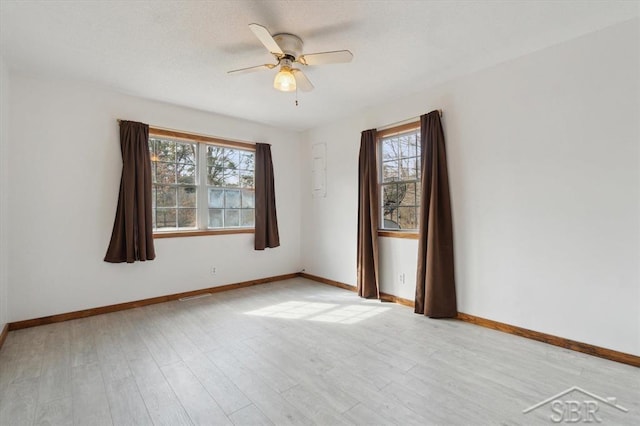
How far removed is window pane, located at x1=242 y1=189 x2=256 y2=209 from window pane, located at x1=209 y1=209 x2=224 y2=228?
1.40 ft

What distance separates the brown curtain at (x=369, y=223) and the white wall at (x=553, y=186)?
799 mm

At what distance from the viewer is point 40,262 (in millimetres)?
3277

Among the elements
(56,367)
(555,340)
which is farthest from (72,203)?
(555,340)

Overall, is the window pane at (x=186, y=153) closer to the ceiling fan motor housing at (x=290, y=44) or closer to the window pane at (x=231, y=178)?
the window pane at (x=231, y=178)

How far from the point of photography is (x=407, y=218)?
4.02 meters

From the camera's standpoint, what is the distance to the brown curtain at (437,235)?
3.41 meters

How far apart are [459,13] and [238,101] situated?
280 centimetres

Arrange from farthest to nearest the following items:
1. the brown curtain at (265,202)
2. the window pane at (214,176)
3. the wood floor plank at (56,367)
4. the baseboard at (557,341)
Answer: the brown curtain at (265,202) < the window pane at (214,176) < the baseboard at (557,341) < the wood floor plank at (56,367)

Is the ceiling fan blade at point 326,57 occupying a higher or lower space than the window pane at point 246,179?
higher

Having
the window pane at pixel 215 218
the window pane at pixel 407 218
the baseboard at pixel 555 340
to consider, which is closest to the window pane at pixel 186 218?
the window pane at pixel 215 218

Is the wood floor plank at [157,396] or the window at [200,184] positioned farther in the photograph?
the window at [200,184]

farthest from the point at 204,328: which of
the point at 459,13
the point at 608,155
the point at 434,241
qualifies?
the point at 608,155

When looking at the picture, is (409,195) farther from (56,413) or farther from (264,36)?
(56,413)

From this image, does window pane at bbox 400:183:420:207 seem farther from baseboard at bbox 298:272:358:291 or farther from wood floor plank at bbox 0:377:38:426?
wood floor plank at bbox 0:377:38:426
